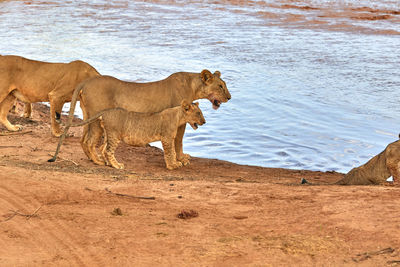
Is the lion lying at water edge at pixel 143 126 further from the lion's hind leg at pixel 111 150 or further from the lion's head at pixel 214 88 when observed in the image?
the lion's head at pixel 214 88

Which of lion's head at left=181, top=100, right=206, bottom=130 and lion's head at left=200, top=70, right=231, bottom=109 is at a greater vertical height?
lion's head at left=200, top=70, right=231, bottom=109

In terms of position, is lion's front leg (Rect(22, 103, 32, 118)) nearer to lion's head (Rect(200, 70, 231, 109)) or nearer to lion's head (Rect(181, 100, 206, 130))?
lion's head (Rect(200, 70, 231, 109))

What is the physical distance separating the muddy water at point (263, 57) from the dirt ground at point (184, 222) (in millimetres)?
4361

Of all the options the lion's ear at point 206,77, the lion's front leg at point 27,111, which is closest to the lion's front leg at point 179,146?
the lion's ear at point 206,77

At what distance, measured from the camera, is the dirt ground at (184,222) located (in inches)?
217

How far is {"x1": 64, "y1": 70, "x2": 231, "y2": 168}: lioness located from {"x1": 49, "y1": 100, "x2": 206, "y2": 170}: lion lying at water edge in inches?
11.1

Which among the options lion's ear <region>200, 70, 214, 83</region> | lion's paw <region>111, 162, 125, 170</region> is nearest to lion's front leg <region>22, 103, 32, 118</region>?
lion's paw <region>111, 162, 125, 170</region>

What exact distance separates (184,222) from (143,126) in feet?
12.9

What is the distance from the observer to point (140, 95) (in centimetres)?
1051

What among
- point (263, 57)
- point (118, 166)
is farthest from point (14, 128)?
point (263, 57)

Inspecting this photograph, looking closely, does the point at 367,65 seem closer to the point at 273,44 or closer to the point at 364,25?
the point at 273,44

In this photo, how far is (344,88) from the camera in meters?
17.8

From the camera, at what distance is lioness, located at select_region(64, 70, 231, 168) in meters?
10.2

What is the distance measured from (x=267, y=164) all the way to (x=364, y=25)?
20.1 meters
